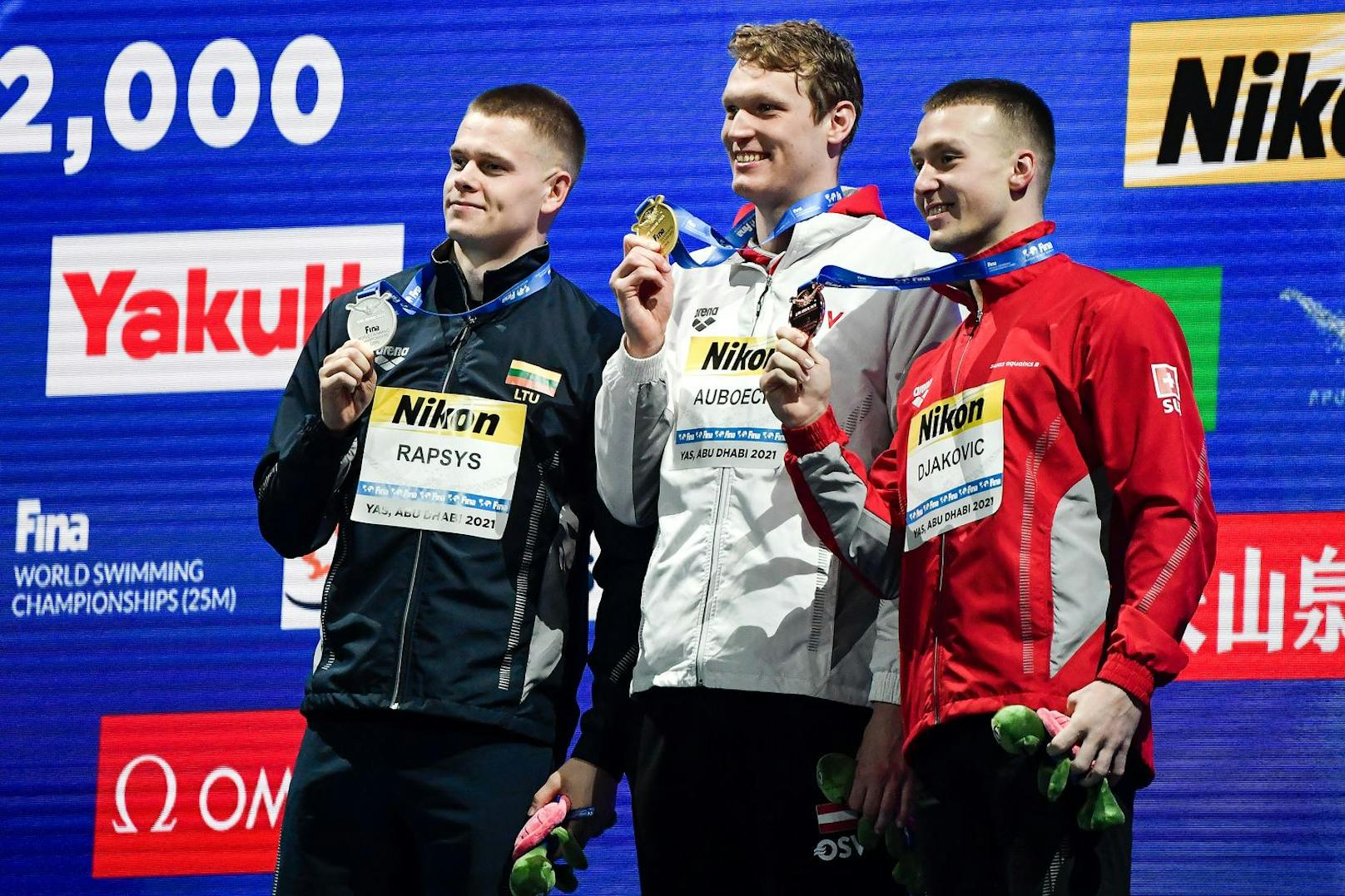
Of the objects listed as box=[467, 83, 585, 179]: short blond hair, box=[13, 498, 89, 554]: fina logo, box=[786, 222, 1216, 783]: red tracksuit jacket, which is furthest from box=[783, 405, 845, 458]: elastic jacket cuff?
box=[13, 498, 89, 554]: fina logo

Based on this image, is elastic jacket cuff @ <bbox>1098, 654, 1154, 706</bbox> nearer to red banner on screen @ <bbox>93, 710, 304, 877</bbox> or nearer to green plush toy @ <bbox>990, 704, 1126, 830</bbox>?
green plush toy @ <bbox>990, 704, 1126, 830</bbox>

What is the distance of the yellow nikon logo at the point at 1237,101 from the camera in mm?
3404

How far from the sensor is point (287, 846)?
277 centimetres

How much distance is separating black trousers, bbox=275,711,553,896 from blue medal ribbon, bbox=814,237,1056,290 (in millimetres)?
853

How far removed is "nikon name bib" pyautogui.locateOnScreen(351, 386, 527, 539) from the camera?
2840mm

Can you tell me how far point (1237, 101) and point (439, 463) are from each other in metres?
1.68

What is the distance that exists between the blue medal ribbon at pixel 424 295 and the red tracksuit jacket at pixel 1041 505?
0.67m

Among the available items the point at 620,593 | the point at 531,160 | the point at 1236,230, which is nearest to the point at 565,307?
the point at 531,160

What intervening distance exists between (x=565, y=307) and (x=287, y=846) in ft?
3.17

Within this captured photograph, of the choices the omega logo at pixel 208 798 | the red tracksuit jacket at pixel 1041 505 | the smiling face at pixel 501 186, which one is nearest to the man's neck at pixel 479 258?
the smiling face at pixel 501 186

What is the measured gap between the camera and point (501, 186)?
3.07m

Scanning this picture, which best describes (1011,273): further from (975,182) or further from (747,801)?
(747,801)

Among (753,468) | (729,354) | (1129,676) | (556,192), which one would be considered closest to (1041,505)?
(1129,676)

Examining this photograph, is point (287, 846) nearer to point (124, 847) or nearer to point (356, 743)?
point (356, 743)
